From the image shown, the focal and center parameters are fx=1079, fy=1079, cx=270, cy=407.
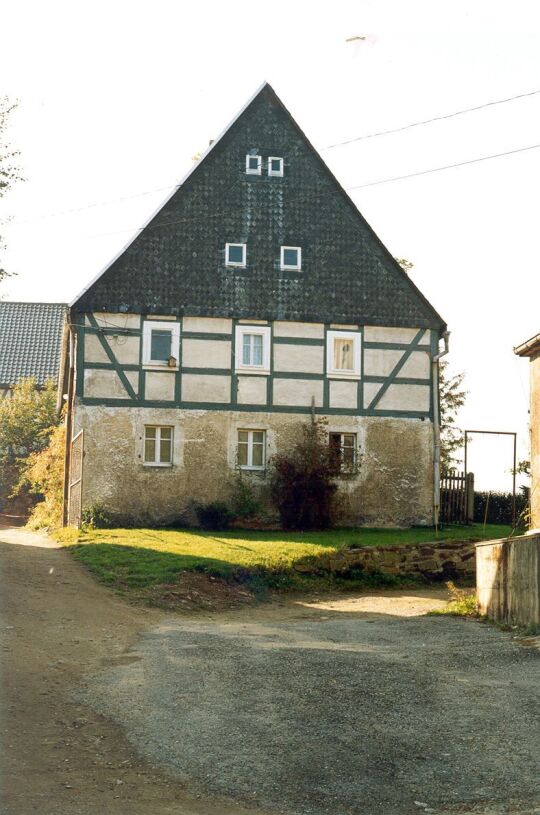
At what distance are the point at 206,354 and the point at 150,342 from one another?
1.52 meters

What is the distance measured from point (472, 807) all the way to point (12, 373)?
40237mm

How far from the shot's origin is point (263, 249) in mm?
29641

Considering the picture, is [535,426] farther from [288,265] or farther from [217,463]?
[288,265]

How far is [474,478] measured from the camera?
30.7 meters

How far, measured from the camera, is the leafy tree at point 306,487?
2808cm

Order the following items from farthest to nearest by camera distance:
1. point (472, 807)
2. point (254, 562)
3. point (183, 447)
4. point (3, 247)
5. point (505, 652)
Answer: point (183, 447), point (3, 247), point (254, 562), point (505, 652), point (472, 807)

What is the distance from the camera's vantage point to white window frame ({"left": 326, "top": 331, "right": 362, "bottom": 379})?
1155 inches

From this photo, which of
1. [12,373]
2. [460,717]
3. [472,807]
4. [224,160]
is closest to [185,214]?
[224,160]

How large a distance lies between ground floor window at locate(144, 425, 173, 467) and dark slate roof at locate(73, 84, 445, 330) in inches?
123

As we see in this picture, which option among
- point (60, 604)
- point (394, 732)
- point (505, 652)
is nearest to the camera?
point (394, 732)

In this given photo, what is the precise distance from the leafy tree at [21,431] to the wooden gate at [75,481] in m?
8.55

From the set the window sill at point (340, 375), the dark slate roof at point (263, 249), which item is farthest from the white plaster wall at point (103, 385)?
the window sill at point (340, 375)

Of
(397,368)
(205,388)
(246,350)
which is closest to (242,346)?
(246,350)

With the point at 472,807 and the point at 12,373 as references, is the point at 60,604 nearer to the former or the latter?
the point at 472,807
